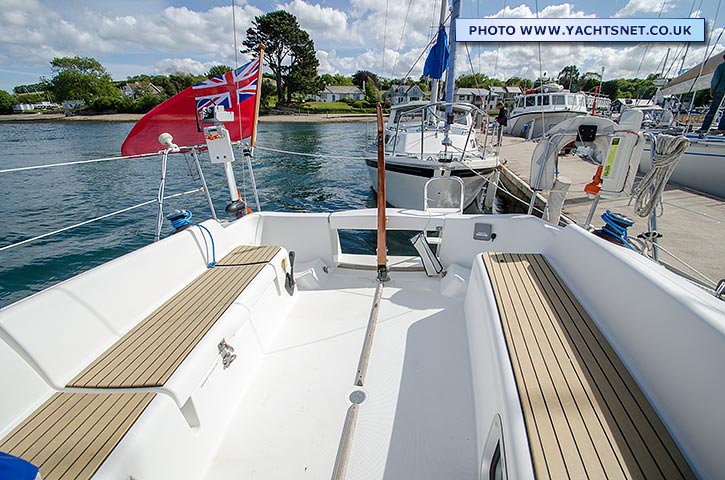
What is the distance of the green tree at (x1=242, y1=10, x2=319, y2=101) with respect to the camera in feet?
133

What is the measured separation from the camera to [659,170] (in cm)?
247

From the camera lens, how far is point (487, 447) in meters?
1.32

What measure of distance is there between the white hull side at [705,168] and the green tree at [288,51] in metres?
42.4

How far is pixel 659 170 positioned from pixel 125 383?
11.7 feet

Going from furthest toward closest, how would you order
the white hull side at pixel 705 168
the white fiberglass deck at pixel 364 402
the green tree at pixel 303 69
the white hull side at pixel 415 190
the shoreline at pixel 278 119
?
the green tree at pixel 303 69 < the shoreline at pixel 278 119 < the white hull side at pixel 705 168 < the white hull side at pixel 415 190 < the white fiberglass deck at pixel 364 402

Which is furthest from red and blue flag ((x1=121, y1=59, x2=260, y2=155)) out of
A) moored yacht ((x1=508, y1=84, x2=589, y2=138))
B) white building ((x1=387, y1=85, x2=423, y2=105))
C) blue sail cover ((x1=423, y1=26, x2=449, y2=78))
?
moored yacht ((x1=508, y1=84, x2=589, y2=138))

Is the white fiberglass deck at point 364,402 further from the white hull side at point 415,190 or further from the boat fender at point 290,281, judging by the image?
the white hull side at point 415,190

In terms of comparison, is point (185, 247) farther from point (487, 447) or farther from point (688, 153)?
point (688, 153)

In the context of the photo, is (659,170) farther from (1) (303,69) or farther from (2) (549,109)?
(1) (303,69)

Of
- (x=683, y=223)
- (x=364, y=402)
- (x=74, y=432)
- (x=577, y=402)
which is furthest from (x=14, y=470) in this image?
(x=683, y=223)

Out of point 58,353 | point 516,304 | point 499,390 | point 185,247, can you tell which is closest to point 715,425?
point 499,390

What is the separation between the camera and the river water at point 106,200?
5.28 metres

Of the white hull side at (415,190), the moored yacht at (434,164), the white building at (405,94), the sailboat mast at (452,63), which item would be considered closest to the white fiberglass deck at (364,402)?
the moored yacht at (434,164)

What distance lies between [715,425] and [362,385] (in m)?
1.42
